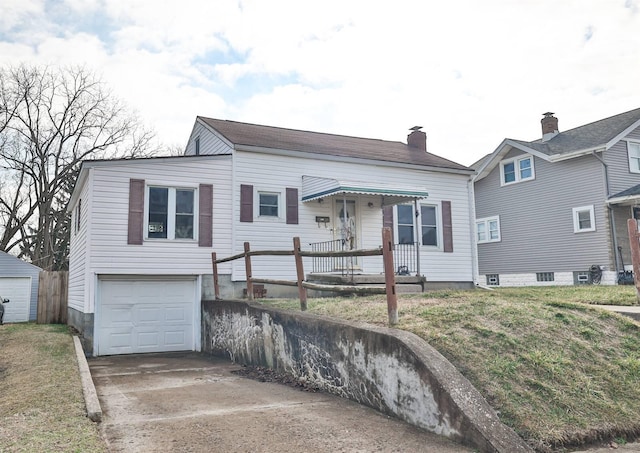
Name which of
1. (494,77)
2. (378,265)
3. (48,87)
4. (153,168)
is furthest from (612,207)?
(48,87)

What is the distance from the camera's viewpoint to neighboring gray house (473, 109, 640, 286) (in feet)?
60.6

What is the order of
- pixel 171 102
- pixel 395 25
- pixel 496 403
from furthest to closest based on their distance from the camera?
pixel 171 102 < pixel 395 25 < pixel 496 403

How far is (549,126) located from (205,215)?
16.7 metres

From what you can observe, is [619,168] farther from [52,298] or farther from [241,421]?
[52,298]

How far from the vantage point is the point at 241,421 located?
5168 mm

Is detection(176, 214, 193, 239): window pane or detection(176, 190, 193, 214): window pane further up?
detection(176, 190, 193, 214): window pane

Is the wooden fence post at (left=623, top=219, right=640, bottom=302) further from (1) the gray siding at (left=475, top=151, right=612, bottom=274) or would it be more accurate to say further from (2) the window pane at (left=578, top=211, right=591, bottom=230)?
(2) the window pane at (left=578, top=211, right=591, bottom=230)

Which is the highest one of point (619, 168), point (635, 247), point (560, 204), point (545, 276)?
point (619, 168)

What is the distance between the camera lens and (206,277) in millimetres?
12922

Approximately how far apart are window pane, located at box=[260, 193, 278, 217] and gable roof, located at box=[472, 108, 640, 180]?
12.3 metres

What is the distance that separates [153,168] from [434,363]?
9.79m

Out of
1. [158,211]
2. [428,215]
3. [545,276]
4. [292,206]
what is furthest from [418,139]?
[158,211]

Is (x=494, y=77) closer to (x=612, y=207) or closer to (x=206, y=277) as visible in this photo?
(x=612, y=207)

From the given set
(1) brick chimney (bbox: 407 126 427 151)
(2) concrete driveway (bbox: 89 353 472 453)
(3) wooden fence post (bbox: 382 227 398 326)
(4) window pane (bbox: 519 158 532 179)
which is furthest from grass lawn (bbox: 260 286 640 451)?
(4) window pane (bbox: 519 158 532 179)
